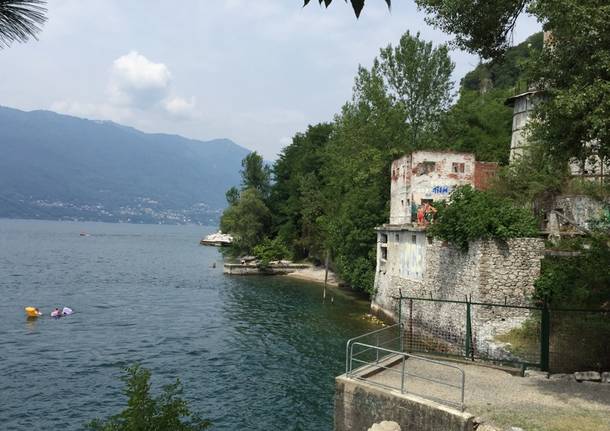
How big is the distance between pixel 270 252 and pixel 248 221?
→ 39.8ft

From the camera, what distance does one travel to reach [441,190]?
36.9 meters

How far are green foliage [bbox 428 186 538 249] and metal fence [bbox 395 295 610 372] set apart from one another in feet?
10.9

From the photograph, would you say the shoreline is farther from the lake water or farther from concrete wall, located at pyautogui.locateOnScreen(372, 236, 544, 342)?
concrete wall, located at pyautogui.locateOnScreen(372, 236, 544, 342)

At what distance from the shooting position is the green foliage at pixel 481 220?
23422 mm

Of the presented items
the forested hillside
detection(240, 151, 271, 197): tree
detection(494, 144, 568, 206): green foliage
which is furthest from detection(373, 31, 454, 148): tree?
detection(240, 151, 271, 197): tree

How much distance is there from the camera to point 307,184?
2987 inches

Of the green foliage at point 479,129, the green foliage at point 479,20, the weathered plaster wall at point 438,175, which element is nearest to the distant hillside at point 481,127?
the green foliage at point 479,129

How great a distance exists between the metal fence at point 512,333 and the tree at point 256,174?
68465 mm

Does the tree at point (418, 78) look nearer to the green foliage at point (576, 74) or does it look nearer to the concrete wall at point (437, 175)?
the concrete wall at point (437, 175)

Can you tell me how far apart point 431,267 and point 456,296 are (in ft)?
12.6

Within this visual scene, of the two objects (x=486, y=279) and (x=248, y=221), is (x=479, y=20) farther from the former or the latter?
(x=248, y=221)

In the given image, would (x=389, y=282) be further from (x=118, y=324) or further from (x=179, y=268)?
(x=179, y=268)

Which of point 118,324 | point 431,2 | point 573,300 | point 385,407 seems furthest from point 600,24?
point 118,324

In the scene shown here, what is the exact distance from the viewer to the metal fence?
16.2m
